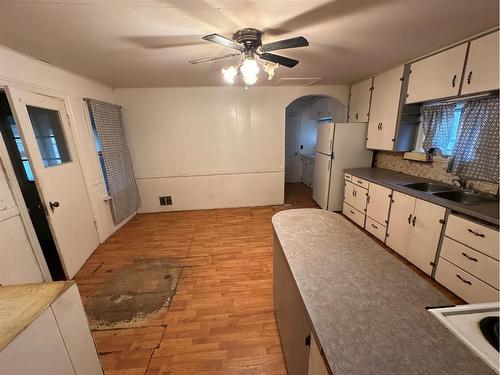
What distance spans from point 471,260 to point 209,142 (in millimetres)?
3727

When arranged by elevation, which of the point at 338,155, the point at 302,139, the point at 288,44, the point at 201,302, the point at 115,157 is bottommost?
the point at 201,302

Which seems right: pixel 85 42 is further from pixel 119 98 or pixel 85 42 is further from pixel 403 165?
pixel 403 165

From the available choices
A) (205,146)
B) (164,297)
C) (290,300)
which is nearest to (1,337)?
(290,300)

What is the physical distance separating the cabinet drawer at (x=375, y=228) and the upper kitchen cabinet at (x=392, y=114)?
1.07 meters

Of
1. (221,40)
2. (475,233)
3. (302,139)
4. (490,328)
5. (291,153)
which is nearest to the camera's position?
(490,328)

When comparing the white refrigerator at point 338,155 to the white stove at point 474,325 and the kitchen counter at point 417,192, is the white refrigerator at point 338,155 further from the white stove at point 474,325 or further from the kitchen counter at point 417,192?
the white stove at point 474,325

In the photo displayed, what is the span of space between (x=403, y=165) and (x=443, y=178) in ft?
2.03

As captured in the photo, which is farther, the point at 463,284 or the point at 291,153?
the point at 291,153

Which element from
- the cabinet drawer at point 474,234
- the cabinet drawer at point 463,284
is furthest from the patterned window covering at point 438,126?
the cabinet drawer at point 463,284

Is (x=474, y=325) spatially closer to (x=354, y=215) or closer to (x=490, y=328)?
(x=490, y=328)

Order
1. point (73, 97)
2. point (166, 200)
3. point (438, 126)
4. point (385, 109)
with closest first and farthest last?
point (438, 126), point (73, 97), point (385, 109), point (166, 200)

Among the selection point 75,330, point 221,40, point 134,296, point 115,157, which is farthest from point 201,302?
point 115,157

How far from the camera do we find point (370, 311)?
2.55 feet

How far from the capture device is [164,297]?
201cm
